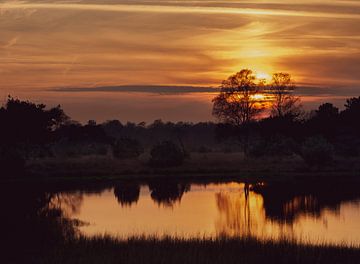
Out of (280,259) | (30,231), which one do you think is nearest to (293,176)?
(30,231)

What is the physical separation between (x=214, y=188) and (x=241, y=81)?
30405mm

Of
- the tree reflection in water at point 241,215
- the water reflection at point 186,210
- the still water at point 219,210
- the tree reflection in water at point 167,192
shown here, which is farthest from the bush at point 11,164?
the tree reflection in water at point 241,215

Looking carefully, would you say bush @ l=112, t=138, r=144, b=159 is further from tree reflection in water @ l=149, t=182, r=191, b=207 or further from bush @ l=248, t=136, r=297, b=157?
tree reflection in water @ l=149, t=182, r=191, b=207

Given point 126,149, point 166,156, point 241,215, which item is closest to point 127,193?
point 241,215

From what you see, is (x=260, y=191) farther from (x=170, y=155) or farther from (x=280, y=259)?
(x=280, y=259)

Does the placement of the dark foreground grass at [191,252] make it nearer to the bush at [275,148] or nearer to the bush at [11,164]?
the bush at [11,164]

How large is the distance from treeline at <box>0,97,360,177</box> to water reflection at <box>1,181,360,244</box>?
46.7 ft

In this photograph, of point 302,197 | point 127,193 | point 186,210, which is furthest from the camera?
point 127,193

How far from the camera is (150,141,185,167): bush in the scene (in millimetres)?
71938

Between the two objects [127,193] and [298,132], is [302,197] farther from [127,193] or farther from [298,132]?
[298,132]

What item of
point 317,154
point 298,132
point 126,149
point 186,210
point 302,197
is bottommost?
point 186,210

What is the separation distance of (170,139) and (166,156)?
59.9 ft

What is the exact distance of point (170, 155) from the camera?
72.8 meters

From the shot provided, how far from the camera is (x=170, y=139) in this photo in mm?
90688
